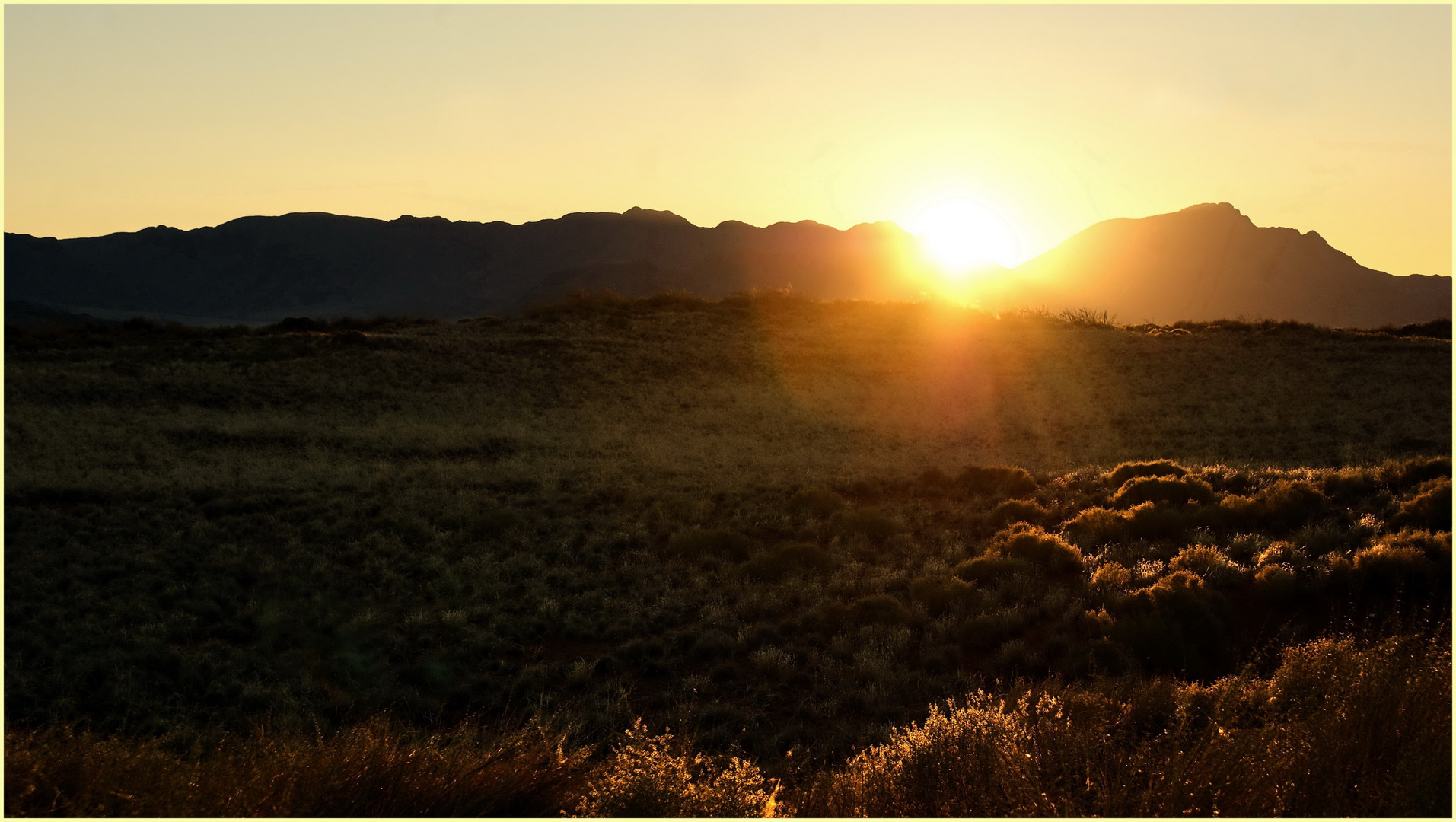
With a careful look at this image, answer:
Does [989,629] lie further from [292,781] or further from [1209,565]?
[292,781]

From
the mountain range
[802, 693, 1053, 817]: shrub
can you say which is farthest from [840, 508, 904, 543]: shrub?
the mountain range

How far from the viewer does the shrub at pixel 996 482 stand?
17.2 meters

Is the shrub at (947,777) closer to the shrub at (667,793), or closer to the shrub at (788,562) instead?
the shrub at (667,793)

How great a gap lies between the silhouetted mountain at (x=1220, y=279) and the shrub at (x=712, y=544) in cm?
13377

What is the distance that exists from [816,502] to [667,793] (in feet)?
39.4

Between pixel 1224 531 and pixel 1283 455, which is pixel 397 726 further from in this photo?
pixel 1283 455

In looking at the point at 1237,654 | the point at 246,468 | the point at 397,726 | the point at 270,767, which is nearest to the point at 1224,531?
the point at 1237,654

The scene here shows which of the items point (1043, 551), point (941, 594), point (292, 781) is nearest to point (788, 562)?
point (941, 594)

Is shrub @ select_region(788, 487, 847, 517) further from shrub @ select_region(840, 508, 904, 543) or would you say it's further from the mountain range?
the mountain range

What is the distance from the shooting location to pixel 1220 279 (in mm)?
183125

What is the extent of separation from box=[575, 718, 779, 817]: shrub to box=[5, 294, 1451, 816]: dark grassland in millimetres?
27

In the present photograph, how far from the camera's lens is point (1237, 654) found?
29.1 ft

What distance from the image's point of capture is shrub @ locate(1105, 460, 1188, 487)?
16.5 m

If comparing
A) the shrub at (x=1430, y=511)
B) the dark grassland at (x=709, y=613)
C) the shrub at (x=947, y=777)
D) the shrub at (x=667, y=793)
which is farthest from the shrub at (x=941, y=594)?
the shrub at (x=1430, y=511)
